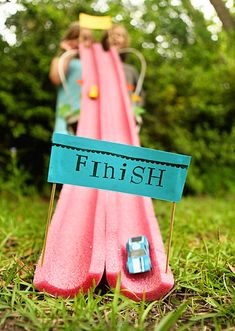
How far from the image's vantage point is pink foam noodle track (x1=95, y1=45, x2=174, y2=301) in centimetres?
223

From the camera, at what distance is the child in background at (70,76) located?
4398 millimetres

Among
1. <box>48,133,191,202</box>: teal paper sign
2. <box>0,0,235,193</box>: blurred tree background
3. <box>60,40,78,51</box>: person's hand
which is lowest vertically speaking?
<box>0,0,235,193</box>: blurred tree background

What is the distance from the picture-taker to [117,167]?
225cm

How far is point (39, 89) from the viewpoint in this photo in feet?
17.5

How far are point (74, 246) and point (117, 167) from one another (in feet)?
2.11

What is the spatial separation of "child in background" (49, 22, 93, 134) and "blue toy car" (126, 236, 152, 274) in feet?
7.21

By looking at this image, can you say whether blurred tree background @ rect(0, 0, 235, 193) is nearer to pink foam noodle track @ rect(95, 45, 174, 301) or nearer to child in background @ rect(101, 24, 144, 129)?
child in background @ rect(101, 24, 144, 129)

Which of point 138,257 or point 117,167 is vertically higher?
point 117,167

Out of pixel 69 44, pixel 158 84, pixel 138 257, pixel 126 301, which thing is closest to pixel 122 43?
pixel 69 44

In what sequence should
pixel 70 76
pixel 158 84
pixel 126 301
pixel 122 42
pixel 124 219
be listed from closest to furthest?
pixel 126 301 → pixel 124 219 → pixel 70 76 → pixel 122 42 → pixel 158 84

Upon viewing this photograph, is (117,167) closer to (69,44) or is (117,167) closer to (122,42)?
(69,44)

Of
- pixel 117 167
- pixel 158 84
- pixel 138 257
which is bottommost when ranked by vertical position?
pixel 158 84

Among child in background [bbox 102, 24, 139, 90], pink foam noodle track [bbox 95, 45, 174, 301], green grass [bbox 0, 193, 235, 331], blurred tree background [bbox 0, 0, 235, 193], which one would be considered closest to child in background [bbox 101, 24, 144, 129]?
child in background [bbox 102, 24, 139, 90]

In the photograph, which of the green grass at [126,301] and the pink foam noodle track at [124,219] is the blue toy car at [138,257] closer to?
the pink foam noodle track at [124,219]
